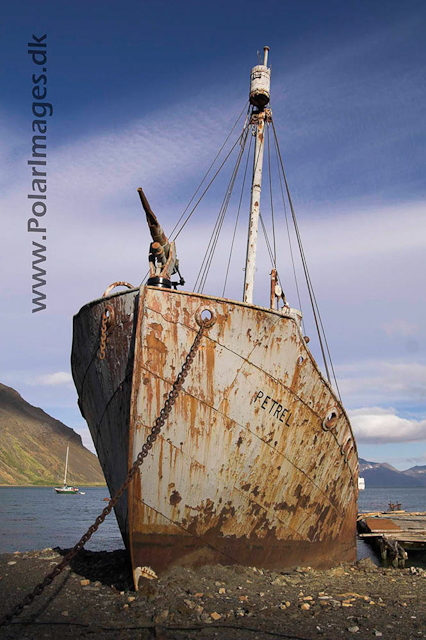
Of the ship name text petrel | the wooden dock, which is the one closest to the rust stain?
the ship name text petrel

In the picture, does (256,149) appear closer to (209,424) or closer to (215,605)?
(209,424)

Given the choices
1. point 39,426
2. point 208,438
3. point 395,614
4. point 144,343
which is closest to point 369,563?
point 395,614


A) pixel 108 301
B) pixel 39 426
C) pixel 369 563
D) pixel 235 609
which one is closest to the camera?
pixel 235 609

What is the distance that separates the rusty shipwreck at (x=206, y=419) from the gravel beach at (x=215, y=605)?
0.38m

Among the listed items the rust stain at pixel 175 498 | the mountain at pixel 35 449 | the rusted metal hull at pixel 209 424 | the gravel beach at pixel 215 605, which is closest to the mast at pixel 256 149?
the rusted metal hull at pixel 209 424

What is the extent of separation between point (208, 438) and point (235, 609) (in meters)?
2.24

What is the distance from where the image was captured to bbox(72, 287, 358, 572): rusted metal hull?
23.4 feet

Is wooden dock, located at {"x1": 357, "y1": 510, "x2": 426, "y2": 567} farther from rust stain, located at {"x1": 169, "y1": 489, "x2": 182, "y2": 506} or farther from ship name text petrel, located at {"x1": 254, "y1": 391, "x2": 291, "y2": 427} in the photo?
rust stain, located at {"x1": 169, "y1": 489, "x2": 182, "y2": 506}

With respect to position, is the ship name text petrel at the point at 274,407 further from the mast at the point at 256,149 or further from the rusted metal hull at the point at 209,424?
the mast at the point at 256,149

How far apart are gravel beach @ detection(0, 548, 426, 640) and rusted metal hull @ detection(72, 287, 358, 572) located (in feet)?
1.31

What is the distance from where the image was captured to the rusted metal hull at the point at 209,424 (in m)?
7.12

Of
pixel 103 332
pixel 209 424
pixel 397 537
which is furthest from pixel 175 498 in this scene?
pixel 397 537

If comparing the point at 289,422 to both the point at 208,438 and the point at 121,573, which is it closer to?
the point at 208,438

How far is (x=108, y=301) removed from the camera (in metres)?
7.64
